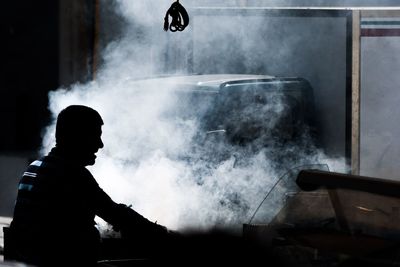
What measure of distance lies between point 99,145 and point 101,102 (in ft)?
16.5

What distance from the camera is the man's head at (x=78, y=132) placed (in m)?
3.97

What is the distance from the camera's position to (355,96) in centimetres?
904

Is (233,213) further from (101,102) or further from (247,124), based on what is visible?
(101,102)

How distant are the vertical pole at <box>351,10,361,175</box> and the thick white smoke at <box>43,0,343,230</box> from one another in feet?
0.60

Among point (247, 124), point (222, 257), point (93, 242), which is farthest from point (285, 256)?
point (247, 124)

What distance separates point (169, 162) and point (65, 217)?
15.0 ft

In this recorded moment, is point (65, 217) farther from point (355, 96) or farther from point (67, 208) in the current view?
point (355, 96)

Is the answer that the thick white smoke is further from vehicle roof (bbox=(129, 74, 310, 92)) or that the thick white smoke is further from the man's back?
the man's back

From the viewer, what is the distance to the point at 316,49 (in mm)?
9109

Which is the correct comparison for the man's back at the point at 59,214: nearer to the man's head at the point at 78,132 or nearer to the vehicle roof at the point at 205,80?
the man's head at the point at 78,132

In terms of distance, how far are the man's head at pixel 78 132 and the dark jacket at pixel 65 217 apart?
5cm

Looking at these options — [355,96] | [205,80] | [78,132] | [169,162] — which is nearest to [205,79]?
[205,80]

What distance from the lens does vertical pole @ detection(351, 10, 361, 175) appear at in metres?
8.98

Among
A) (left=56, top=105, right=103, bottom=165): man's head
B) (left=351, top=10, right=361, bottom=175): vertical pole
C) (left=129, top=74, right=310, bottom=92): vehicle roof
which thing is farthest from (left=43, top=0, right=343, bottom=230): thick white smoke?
(left=56, top=105, right=103, bottom=165): man's head
